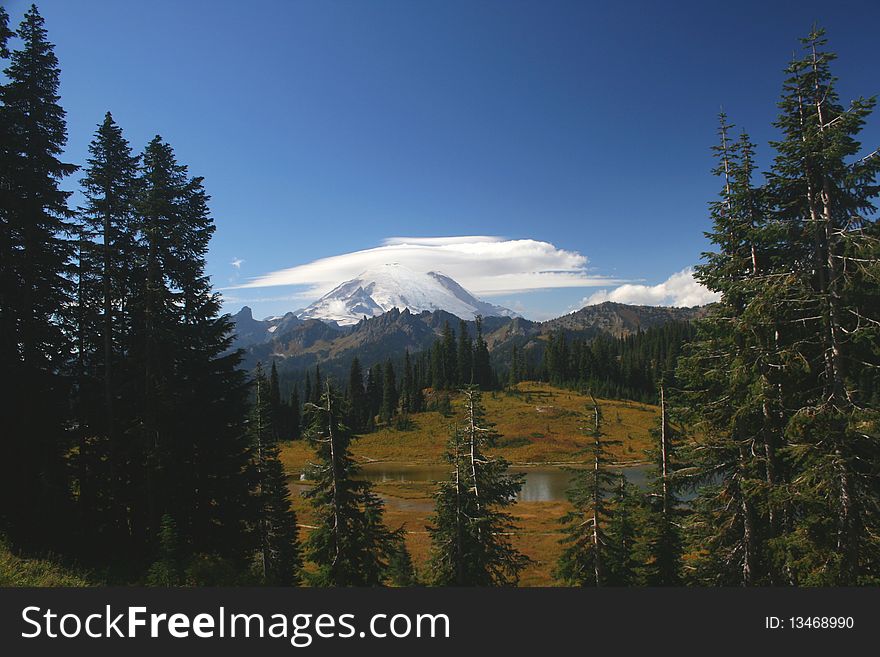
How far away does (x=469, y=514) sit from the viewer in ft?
53.6

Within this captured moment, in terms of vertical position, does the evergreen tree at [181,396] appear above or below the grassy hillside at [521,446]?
above

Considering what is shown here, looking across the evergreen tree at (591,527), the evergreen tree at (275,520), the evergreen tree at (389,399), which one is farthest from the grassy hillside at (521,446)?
the evergreen tree at (591,527)

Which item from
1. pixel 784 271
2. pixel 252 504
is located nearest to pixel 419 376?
pixel 252 504

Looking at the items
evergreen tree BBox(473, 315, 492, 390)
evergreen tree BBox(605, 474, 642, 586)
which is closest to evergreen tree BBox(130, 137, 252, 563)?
evergreen tree BBox(605, 474, 642, 586)

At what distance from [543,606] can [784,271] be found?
11221mm

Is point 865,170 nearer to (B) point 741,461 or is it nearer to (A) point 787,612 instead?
(B) point 741,461

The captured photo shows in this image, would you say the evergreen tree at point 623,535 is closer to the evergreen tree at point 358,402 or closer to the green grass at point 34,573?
the green grass at point 34,573

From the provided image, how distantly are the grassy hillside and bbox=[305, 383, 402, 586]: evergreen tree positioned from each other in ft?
61.4

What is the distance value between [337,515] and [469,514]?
5.27m

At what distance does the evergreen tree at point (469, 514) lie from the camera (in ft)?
52.7

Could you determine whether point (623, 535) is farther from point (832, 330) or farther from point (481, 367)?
point (481, 367)

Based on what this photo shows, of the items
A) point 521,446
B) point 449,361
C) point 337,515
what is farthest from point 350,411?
point 449,361

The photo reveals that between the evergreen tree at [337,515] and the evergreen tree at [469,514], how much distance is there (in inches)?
94.5

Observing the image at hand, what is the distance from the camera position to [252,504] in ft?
57.8
